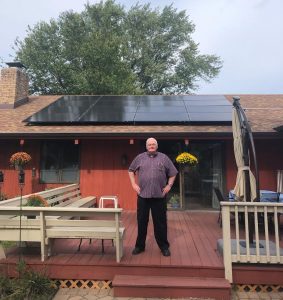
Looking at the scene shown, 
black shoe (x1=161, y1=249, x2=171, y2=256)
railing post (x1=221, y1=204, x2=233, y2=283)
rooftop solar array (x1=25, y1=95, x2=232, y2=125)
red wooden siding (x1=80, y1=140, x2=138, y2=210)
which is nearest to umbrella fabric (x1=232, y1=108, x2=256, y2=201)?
railing post (x1=221, y1=204, x2=233, y2=283)

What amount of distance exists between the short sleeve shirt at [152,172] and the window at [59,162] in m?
3.95

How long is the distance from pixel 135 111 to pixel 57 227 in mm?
4928

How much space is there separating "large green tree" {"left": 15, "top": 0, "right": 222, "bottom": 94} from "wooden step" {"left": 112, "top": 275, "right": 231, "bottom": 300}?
1799 cm

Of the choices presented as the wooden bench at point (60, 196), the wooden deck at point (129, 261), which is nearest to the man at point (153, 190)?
the wooden deck at point (129, 261)

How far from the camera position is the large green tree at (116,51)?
21.2 meters

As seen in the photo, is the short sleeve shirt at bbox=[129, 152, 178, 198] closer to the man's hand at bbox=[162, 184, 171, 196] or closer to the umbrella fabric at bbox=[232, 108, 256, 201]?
the man's hand at bbox=[162, 184, 171, 196]

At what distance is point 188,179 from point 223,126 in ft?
5.11

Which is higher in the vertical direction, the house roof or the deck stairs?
the house roof

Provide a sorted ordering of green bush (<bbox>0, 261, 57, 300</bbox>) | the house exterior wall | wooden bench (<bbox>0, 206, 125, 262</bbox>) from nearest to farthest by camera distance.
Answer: green bush (<bbox>0, 261, 57, 300</bbox>), wooden bench (<bbox>0, 206, 125, 262</bbox>), the house exterior wall

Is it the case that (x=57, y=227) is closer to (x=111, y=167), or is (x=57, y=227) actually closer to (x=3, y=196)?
(x=111, y=167)

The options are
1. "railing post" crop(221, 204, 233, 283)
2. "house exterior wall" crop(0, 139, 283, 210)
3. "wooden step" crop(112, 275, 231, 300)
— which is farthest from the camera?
"house exterior wall" crop(0, 139, 283, 210)

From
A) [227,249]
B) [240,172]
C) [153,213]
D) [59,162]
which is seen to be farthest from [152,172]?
[59,162]

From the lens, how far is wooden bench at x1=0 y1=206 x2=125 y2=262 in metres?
3.75

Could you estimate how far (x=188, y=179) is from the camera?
7.43 metres
